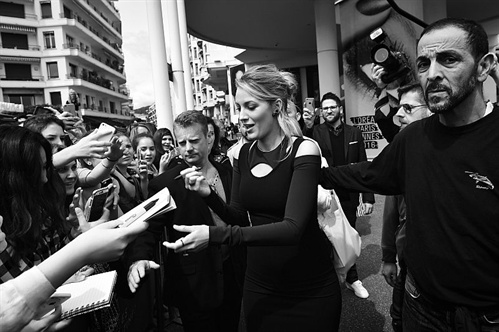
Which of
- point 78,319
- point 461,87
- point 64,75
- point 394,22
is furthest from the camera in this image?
point 64,75

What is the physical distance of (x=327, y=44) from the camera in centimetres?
1341

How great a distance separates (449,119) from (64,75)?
43.9 meters

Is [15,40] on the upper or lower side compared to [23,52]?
upper

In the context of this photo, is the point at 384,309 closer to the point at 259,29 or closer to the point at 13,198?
the point at 13,198

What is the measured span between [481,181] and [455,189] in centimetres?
10

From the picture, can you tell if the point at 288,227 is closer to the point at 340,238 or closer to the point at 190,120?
the point at 340,238

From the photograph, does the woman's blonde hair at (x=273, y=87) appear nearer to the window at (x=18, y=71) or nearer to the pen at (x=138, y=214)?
the pen at (x=138, y=214)

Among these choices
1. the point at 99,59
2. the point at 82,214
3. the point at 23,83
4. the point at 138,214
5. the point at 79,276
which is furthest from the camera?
the point at 99,59

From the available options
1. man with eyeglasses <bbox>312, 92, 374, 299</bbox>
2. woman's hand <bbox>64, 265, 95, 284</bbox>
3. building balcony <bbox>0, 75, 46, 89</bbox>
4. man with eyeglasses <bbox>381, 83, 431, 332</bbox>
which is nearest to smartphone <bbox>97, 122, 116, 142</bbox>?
woman's hand <bbox>64, 265, 95, 284</bbox>

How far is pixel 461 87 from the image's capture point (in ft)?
4.87

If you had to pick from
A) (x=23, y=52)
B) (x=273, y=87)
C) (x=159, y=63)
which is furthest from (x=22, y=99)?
(x=273, y=87)

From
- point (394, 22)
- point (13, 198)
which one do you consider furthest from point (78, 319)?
point (394, 22)

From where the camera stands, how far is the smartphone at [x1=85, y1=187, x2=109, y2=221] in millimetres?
2316

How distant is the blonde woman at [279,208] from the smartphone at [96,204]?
713 mm
